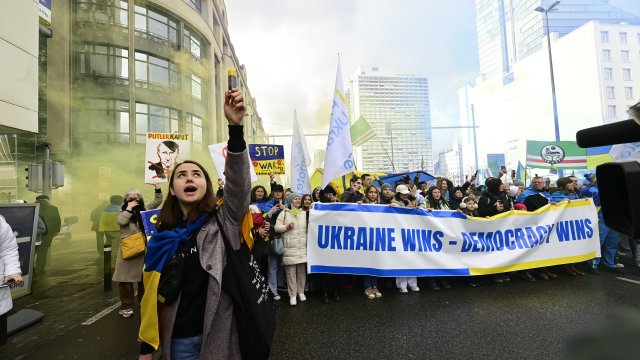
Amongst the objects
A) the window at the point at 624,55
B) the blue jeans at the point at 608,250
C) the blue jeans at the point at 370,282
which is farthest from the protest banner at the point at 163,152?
the window at the point at 624,55

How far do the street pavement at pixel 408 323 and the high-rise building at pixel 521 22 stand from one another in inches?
1236

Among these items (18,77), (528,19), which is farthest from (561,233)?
(528,19)

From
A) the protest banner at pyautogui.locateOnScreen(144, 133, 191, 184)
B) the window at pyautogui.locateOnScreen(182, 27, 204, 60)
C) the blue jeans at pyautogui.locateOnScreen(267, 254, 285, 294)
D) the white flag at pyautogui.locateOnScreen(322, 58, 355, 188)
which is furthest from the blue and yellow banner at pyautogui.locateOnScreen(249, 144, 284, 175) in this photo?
the window at pyautogui.locateOnScreen(182, 27, 204, 60)

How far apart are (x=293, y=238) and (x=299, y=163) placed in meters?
3.01

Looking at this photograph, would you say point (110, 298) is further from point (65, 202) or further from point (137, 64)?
point (137, 64)

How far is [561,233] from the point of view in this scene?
563cm

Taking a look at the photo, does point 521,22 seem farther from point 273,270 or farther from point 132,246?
point 132,246

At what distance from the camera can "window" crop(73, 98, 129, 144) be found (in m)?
17.7

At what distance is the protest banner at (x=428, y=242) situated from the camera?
487 cm

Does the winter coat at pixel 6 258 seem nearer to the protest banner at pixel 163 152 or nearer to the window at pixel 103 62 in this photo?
the protest banner at pixel 163 152

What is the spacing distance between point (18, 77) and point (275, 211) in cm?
654

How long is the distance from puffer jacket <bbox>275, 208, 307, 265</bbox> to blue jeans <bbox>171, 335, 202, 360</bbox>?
10.5 feet

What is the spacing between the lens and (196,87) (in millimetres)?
25625

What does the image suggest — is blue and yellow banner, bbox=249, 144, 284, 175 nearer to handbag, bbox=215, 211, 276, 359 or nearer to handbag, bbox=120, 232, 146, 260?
handbag, bbox=120, 232, 146, 260
